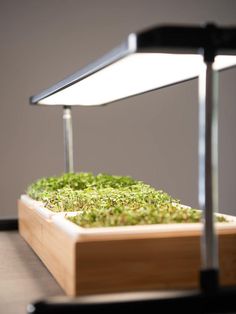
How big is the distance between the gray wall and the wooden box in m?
3.81

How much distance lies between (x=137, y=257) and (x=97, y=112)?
164 inches

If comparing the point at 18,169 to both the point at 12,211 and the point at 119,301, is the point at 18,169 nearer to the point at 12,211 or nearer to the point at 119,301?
the point at 12,211

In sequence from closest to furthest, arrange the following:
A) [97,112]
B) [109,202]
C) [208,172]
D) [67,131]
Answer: [208,172] < [109,202] < [67,131] < [97,112]

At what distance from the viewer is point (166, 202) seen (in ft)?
9.10

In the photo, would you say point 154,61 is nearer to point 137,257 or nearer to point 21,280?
point 137,257

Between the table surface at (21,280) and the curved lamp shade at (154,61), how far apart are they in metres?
0.83

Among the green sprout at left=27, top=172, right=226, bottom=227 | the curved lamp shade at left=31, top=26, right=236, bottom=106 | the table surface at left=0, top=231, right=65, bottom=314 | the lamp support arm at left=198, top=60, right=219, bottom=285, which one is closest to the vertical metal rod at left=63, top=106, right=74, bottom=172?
the green sprout at left=27, top=172, right=226, bottom=227

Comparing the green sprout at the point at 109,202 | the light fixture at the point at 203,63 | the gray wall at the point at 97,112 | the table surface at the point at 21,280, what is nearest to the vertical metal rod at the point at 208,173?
the light fixture at the point at 203,63

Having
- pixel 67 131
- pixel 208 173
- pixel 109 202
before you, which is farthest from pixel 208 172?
pixel 67 131

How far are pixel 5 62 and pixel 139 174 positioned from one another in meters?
1.79

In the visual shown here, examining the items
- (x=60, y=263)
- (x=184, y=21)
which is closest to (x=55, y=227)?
(x=60, y=263)

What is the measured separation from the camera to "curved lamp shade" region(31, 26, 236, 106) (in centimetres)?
160

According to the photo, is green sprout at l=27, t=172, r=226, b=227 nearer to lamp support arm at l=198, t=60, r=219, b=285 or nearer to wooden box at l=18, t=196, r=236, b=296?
wooden box at l=18, t=196, r=236, b=296

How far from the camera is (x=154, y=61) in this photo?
2.00 m
